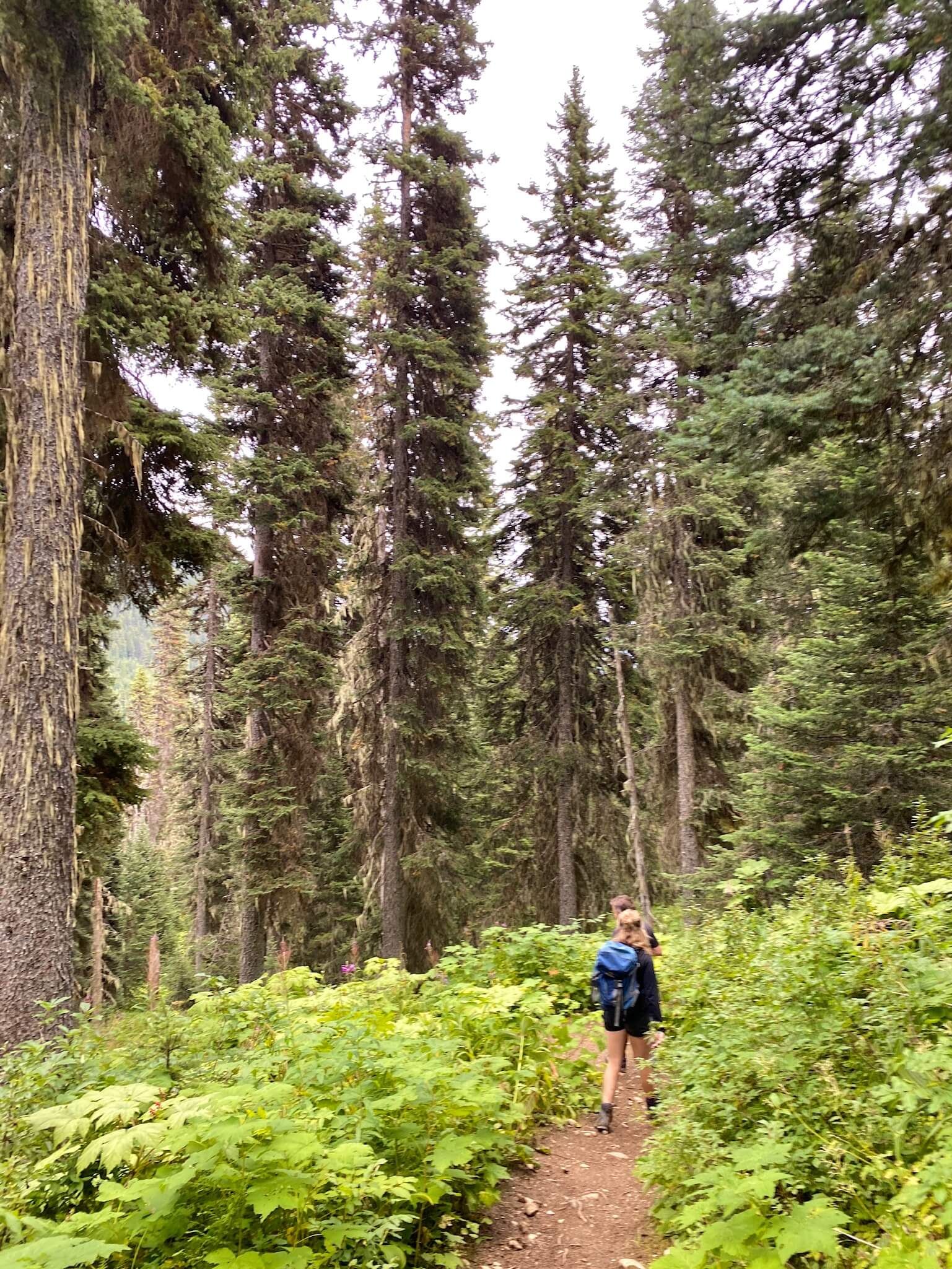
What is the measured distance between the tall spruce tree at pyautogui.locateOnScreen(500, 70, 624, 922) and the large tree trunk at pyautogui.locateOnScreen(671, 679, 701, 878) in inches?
105

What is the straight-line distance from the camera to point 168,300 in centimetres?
784

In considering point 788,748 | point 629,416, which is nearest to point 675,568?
point 629,416

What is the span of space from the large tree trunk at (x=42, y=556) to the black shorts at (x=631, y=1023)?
4260mm

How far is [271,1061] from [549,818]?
12.2 meters

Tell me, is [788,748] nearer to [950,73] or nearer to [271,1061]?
[950,73]

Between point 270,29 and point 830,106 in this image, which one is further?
point 270,29

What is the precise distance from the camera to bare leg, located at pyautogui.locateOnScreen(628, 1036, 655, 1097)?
5.39 metres

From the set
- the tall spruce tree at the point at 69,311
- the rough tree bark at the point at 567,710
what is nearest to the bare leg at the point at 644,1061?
the tall spruce tree at the point at 69,311

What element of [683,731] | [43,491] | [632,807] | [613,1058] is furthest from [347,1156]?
[632,807]

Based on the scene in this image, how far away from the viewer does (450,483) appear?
50.4ft

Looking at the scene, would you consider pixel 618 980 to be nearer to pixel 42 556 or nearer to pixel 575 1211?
pixel 575 1211

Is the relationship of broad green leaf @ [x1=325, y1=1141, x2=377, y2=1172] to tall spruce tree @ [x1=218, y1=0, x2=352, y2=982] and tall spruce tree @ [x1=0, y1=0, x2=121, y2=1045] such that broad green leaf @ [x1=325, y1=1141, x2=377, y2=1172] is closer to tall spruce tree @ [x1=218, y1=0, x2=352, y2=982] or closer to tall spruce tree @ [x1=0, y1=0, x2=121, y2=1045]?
tall spruce tree @ [x1=0, y1=0, x2=121, y2=1045]

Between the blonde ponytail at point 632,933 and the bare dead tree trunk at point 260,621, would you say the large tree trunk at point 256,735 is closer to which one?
the bare dead tree trunk at point 260,621

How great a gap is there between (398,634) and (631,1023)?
30.4ft
